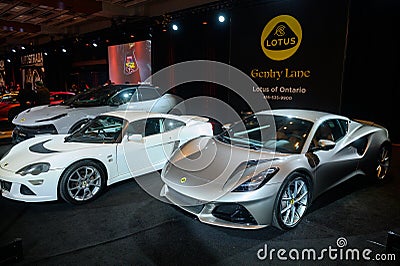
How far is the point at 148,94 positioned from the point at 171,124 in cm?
300

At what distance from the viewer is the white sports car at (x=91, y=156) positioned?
11.0 feet

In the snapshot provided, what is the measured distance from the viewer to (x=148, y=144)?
13.8ft

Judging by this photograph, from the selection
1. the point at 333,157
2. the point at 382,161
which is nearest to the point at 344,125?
the point at 333,157

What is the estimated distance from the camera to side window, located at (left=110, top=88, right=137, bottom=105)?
270 inches

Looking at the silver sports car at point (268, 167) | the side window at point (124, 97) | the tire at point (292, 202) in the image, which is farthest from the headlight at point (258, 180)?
the side window at point (124, 97)

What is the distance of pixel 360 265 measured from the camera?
2.53 m

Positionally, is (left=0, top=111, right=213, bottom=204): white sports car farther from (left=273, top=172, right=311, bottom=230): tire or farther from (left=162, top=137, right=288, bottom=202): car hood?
(left=273, top=172, right=311, bottom=230): tire

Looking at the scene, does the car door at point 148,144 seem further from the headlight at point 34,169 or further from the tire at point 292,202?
the tire at point 292,202

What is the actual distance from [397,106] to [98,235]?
6.37m

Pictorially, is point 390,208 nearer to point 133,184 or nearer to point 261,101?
point 133,184

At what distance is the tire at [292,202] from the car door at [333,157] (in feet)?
0.71

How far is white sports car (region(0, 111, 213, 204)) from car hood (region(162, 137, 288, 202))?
880mm

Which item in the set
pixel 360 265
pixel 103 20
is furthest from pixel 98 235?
pixel 103 20

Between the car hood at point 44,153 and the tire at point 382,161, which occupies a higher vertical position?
the car hood at point 44,153
